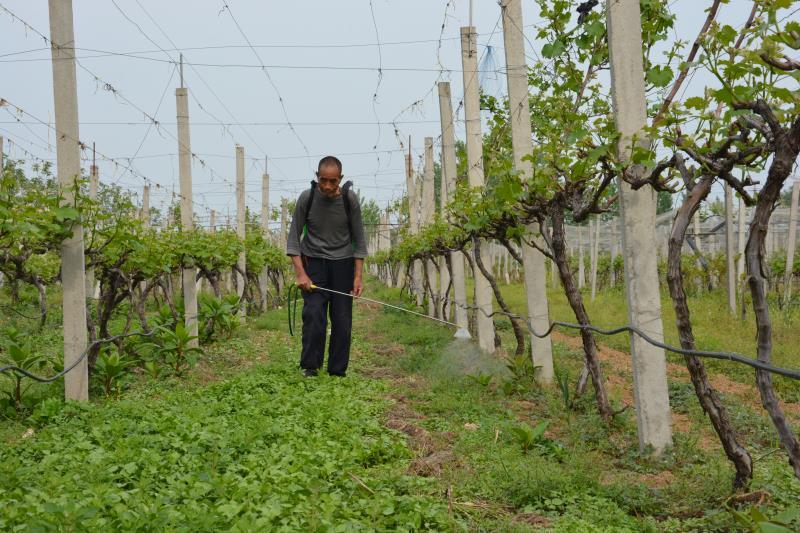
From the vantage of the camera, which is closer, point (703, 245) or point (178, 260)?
point (178, 260)

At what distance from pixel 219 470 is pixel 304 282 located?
3.03m

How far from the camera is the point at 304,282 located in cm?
680

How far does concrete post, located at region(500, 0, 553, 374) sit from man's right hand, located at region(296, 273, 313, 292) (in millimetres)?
2281

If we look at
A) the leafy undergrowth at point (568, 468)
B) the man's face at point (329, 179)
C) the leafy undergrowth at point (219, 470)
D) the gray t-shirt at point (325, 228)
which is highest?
the man's face at point (329, 179)

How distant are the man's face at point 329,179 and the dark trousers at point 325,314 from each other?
2.36 feet

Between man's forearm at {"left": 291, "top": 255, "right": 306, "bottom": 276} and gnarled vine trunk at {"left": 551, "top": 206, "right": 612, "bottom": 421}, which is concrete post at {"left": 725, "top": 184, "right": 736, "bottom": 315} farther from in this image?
man's forearm at {"left": 291, "top": 255, "right": 306, "bottom": 276}

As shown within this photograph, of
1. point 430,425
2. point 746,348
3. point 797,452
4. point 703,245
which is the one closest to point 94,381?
point 430,425

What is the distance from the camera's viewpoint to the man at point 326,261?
6.94 meters

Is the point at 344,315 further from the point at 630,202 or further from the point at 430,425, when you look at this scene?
the point at 630,202

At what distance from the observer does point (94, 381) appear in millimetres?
7074

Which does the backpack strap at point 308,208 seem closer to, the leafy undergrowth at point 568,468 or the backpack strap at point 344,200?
the backpack strap at point 344,200

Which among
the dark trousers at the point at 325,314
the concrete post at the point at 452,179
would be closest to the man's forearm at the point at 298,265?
the dark trousers at the point at 325,314

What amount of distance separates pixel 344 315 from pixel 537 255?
2112mm

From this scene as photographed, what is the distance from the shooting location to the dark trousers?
695cm
